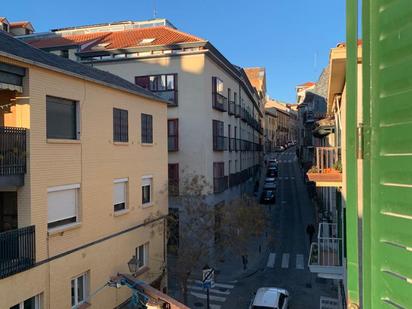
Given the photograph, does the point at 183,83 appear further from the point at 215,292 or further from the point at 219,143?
the point at 215,292

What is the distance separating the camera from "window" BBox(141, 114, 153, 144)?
63.2 ft

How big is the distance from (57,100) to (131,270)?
22.5 feet

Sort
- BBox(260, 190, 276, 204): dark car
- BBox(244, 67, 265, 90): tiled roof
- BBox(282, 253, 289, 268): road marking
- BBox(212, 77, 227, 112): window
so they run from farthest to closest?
1. BBox(244, 67, 265, 90): tiled roof
2. BBox(260, 190, 276, 204): dark car
3. BBox(212, 77, 227, 112): window
4. BBox(282, 253, 289, 268): road marking

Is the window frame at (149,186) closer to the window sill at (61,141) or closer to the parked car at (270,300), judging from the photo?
the window sill at (61,141)

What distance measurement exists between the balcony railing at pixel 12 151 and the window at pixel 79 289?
4.37 meters

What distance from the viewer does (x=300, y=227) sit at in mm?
35125

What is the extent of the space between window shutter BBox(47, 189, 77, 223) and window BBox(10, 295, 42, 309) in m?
2.19

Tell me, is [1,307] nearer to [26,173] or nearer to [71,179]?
[26,173]

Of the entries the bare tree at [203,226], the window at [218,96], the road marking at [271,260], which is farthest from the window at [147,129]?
the road marking at [271,260]

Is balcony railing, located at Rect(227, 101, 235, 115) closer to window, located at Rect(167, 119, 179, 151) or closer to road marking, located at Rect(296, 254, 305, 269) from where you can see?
window, located at Rect(167, 119, 179, 151)

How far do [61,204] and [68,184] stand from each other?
67cm

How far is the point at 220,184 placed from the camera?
29.5 m

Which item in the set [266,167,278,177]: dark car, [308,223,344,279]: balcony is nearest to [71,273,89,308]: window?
[308,223,344,279]: balcony

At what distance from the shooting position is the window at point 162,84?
2762cm
